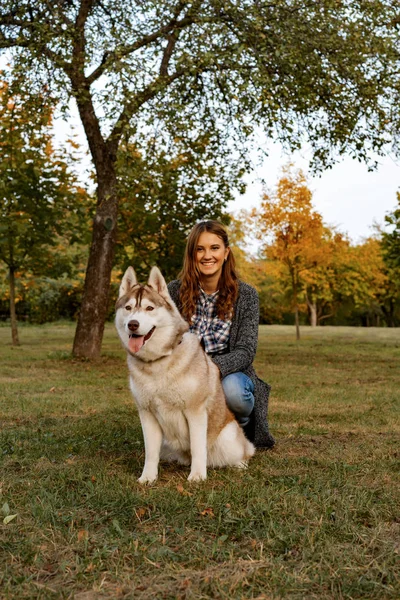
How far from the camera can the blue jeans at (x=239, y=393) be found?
5086 millimetres

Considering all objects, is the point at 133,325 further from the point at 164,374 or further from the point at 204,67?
the point at 204,67

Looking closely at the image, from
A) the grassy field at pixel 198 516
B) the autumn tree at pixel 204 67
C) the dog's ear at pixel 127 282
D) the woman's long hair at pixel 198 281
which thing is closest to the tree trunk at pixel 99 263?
the autumn tree at pixel 204 67

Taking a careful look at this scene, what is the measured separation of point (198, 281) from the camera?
5.33 meters

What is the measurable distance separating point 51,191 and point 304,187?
1094 cm

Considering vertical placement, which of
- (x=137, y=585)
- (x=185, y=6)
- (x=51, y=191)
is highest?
(x=185, y=6)

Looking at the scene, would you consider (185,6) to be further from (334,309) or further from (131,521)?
(334,309)

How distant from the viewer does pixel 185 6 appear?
12.3 meters

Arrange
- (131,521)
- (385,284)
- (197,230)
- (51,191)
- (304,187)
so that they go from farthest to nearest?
(385,284), (304,187), (51,191), (197,230), (131,521)

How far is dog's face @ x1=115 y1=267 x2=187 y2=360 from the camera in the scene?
439cm

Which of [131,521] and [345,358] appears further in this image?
[345,358]

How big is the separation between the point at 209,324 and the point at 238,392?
0.65 m

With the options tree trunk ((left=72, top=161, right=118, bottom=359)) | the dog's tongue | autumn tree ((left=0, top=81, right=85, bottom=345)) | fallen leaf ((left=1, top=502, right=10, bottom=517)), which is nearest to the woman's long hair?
the dog's tongue

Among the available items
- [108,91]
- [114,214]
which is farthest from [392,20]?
[114,214]

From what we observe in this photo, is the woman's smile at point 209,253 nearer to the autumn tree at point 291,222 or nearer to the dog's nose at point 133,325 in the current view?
the dog's nose at point 133,325
